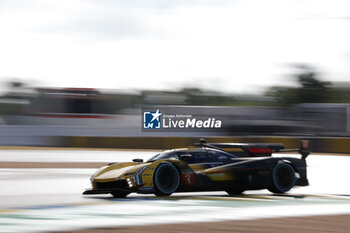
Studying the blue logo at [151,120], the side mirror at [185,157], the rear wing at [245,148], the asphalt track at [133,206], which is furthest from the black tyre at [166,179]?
the blue logo at [151,120]

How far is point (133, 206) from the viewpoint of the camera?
8.16m

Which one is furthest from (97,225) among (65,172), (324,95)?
(324,95)

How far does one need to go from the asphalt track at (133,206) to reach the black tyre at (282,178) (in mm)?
185

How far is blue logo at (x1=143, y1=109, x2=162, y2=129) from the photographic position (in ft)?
97.4

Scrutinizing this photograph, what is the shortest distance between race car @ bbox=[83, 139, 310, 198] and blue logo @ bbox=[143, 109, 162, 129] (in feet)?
Result: 60.9

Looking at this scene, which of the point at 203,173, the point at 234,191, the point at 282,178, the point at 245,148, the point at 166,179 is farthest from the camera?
the point at 245,148

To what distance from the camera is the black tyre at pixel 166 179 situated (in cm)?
945

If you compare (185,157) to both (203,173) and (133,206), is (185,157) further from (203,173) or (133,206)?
(133,206)

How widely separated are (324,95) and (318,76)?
221 centimetres

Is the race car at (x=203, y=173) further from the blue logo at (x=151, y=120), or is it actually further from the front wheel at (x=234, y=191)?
the blue logo at (x=151, y=120)

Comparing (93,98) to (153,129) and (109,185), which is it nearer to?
(153,129)

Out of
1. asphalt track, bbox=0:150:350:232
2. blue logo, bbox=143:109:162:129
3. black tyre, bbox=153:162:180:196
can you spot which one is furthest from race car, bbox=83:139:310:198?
blue logo, bbox=143:109:162:129

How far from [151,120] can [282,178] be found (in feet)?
68.5

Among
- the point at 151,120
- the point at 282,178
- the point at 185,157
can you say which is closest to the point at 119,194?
the point at 185,157
